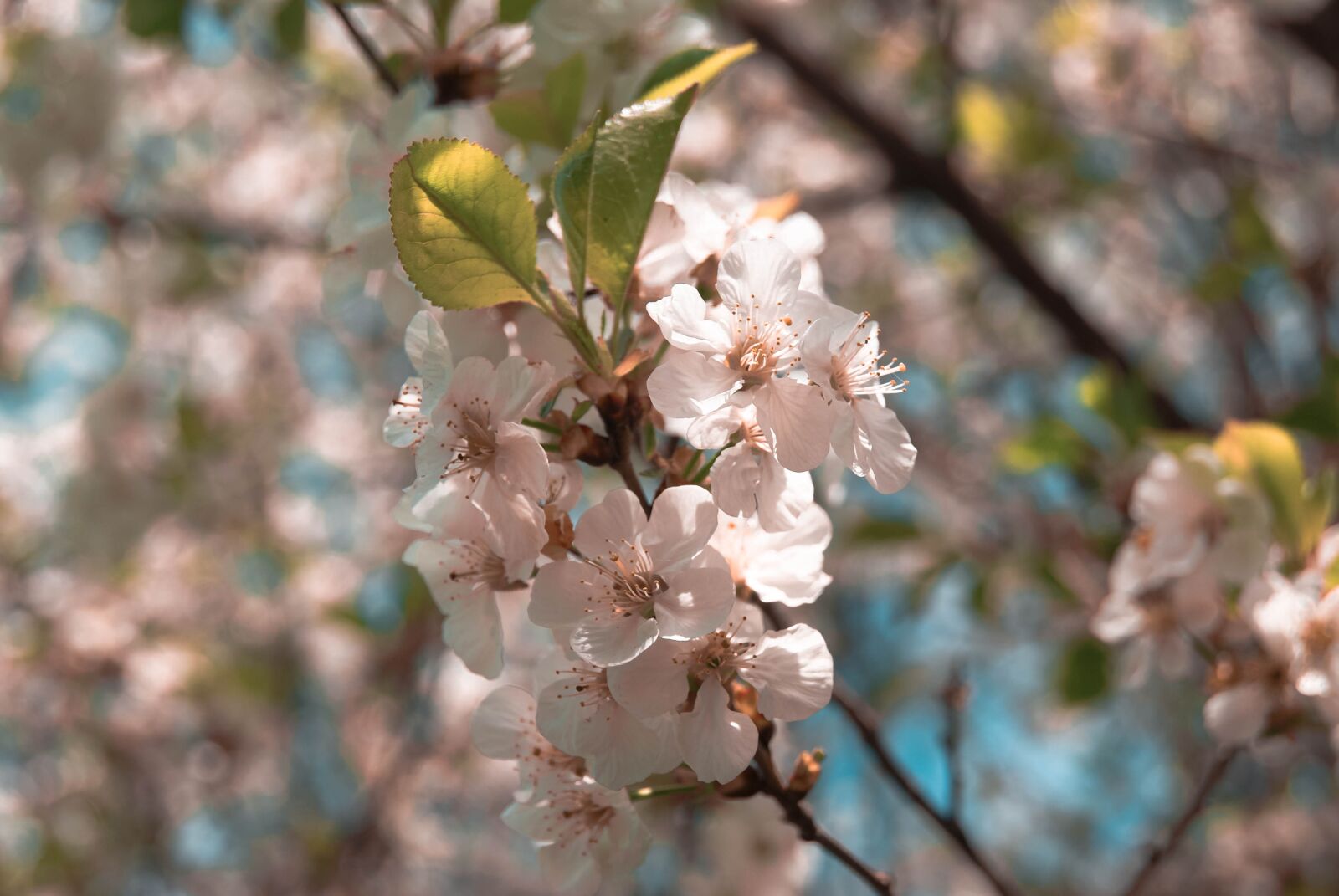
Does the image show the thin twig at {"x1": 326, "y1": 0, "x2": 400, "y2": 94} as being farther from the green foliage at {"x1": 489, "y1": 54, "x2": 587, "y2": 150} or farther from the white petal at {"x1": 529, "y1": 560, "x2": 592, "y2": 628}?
the white petal at {"x1": 529, "y1": 560, "x2": 592, "y2": 628}

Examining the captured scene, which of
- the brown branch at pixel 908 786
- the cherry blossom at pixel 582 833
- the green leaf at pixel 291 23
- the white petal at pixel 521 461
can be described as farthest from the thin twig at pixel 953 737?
the green leaf at pixel 291 23

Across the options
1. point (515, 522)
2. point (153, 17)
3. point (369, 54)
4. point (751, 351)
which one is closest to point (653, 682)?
point (515, 522)

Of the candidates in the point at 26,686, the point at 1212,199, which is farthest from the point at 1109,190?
the point at 26,686

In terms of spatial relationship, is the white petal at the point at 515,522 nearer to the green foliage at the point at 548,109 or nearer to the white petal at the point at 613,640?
the white petal at the point at 613,640

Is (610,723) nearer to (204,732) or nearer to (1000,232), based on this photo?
(1000,232)

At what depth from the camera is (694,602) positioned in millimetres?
797

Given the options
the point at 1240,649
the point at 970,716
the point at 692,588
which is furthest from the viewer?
the point at 970,716

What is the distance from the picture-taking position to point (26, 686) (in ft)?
13.0

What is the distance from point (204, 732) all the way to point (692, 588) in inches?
148

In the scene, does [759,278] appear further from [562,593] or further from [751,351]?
[562,593]

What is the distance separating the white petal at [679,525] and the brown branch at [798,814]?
0.68 ft

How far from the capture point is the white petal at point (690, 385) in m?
0.80

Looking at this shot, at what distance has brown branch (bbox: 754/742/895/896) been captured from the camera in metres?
0.89

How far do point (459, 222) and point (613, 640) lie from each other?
371 millimetres
